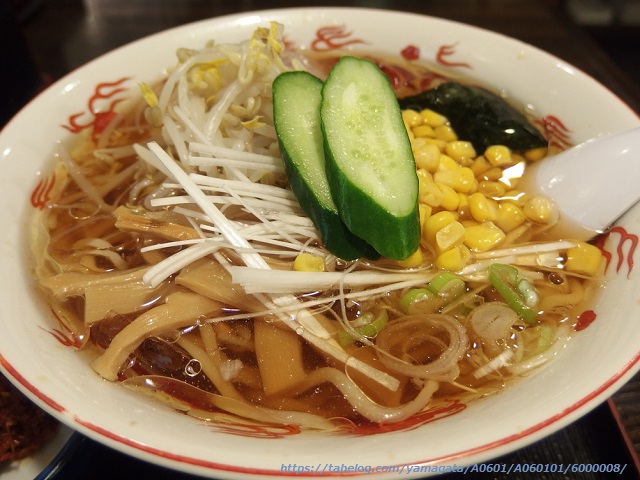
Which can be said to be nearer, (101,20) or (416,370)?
(416,370)

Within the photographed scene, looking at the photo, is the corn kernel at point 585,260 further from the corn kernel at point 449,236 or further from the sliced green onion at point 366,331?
the sliced green onion at point 366,331

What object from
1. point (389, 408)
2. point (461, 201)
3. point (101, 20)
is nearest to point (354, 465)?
point (389, 408)

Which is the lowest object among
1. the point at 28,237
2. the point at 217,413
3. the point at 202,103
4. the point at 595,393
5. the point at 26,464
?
the point at 26,464

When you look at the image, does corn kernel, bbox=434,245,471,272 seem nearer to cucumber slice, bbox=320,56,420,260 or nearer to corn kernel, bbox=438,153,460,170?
cucumber slice, bbox=320,56,420,260

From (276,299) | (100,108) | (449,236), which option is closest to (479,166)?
(449,236)

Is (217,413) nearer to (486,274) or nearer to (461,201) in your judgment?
(486,274)

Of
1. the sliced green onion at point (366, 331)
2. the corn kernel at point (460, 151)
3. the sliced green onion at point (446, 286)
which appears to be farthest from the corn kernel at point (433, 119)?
the sliced green onion at point (366, 331)

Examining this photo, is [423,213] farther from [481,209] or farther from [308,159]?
[308,159]
